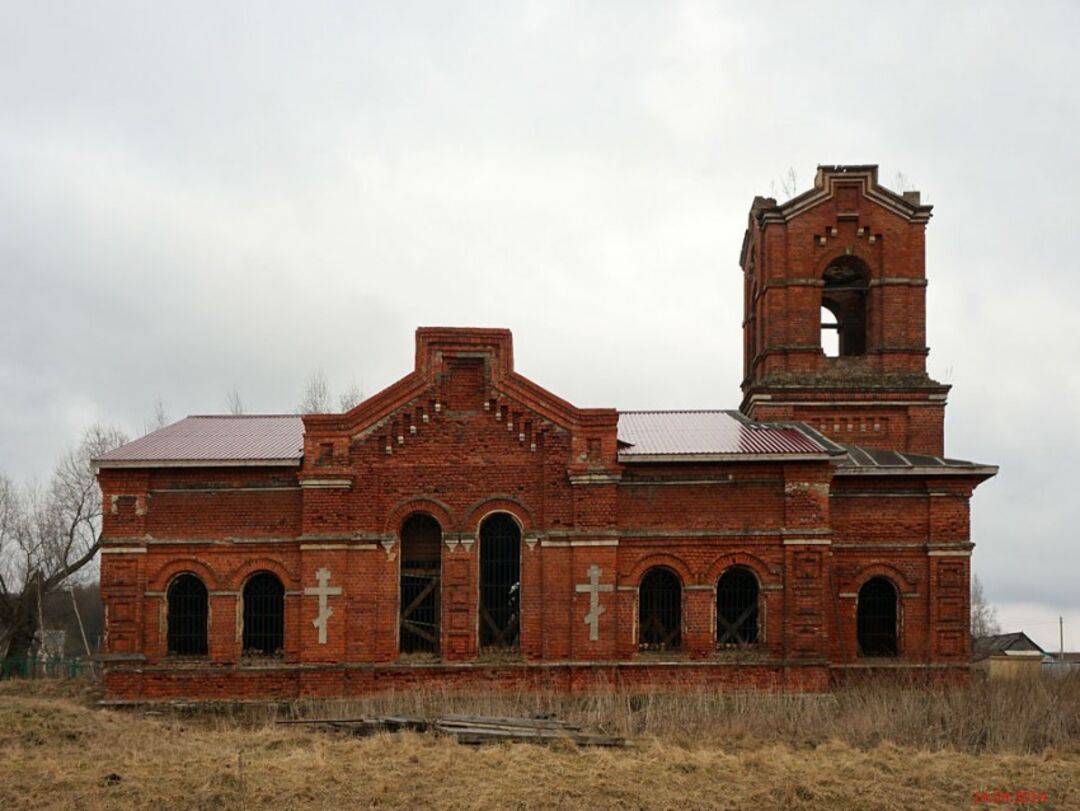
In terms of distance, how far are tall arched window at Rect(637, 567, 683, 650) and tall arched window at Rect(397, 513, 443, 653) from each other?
381cm

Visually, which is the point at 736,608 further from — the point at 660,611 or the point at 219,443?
the point at 219,443

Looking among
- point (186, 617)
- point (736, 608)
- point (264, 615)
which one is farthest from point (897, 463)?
point (186, 617)

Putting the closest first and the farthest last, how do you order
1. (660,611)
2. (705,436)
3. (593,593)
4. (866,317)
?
(593,593) < (660,611) < (705,436) < (866,317)

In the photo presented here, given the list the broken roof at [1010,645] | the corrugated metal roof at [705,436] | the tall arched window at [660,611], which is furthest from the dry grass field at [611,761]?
the broken roof at [1010,645]

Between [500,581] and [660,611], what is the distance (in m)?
3.04

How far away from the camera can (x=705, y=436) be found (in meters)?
23.7

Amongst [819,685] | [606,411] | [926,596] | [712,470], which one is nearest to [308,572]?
[606,411]

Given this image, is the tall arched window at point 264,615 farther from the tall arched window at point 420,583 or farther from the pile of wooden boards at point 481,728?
the pile of wooden boards at point 481,728

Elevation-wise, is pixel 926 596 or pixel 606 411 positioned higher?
pixel 606 411

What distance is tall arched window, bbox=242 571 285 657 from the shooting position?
2220cm

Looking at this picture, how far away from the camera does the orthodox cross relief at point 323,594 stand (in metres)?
21.5

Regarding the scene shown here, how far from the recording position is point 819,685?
2148 cm

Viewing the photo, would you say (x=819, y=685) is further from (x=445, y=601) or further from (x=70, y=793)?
(x=70, y=793)

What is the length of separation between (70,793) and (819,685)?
1307 cm
